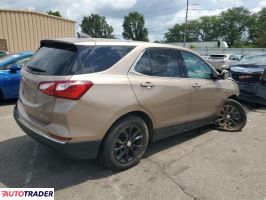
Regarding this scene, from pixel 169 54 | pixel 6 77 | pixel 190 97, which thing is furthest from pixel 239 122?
pixel 6 77

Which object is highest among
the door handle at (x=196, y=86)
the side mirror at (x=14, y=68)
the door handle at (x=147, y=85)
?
the door handle at (x=147, y=85)

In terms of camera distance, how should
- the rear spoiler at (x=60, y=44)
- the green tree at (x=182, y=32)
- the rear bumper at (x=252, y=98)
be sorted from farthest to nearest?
the green tree at (x=182, y=32) → the rear bumper at (x=252, y=98) → the rear spoiler at (x=60, y=44)

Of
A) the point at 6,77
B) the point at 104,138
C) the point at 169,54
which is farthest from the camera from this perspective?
the point at 6,77

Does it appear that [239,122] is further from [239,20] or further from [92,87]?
[239,20]

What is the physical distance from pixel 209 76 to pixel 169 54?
3.55ft

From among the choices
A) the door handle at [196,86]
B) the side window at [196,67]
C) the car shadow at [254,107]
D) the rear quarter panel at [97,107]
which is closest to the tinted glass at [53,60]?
the rear quarter panel at [97,107]

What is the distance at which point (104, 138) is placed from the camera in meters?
3.51

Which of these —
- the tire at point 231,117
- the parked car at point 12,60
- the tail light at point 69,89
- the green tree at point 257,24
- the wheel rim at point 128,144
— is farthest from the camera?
the green tree at point 257,24

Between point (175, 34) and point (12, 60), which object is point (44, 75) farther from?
point (175, 34)

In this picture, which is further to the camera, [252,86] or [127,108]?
[252,86]

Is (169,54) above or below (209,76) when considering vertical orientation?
above

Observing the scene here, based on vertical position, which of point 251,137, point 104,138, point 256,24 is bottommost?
point 251,137

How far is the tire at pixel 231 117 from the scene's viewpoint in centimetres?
566

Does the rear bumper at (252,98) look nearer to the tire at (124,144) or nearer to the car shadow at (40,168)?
the car shadow at (40,168)
